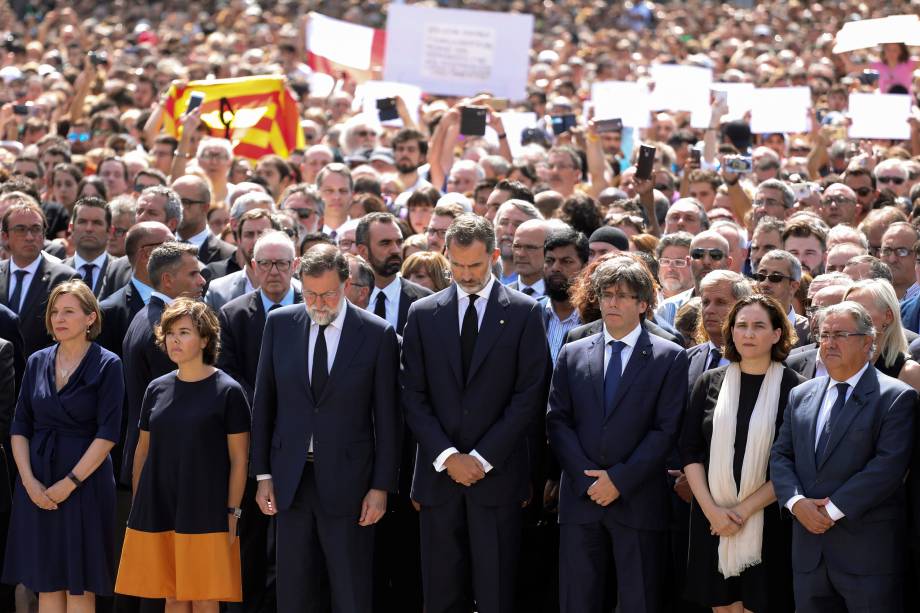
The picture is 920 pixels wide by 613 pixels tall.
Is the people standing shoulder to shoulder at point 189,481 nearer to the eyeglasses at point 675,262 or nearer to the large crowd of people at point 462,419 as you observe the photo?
the large crowd of people at point 462,419

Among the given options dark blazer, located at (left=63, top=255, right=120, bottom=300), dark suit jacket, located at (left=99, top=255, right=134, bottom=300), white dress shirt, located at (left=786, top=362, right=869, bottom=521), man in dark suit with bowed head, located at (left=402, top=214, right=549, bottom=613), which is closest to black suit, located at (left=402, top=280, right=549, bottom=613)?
man in dark suit with bowed head, located at (left=402, top=214, right=549, bottom=613)

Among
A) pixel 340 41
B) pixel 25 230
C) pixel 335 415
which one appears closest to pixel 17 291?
pixel 25 230

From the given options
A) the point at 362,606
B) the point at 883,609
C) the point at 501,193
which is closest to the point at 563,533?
the point at 362,606

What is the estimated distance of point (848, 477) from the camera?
719 centimetres

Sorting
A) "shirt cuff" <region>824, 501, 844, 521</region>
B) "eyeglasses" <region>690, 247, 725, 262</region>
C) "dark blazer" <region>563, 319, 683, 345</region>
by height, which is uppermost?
"eyeglasses" <region>690, 247, 725, 262</region>

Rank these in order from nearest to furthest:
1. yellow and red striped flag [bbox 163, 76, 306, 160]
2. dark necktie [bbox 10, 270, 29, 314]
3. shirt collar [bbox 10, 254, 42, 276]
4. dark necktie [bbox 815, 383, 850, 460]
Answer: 1. dark necktie [bbox 815, 383, 850, 460]
2. dark necktie [bbox 10, 270, 29, 314]
3. shirt collar [bbox 10, 254, 42, 276]
4. yellow and red striped flag [bbox 163, 76, 306, 160]

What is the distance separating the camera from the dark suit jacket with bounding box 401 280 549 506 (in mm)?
7855

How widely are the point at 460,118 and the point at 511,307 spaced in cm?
645

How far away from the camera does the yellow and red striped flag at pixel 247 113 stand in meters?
16.2

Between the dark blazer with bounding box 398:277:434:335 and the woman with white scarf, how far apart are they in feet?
7.34

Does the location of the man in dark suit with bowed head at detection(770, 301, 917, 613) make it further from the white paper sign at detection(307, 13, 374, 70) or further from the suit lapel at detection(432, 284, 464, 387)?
the white paper sign at detection(307, 13, 374, 70)

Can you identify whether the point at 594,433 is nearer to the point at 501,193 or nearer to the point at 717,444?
the point at 717,444

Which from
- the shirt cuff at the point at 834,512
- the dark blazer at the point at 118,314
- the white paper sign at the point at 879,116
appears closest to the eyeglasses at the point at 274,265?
the dark blazer at the point at 118,314

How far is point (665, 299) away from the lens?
1005 cm
